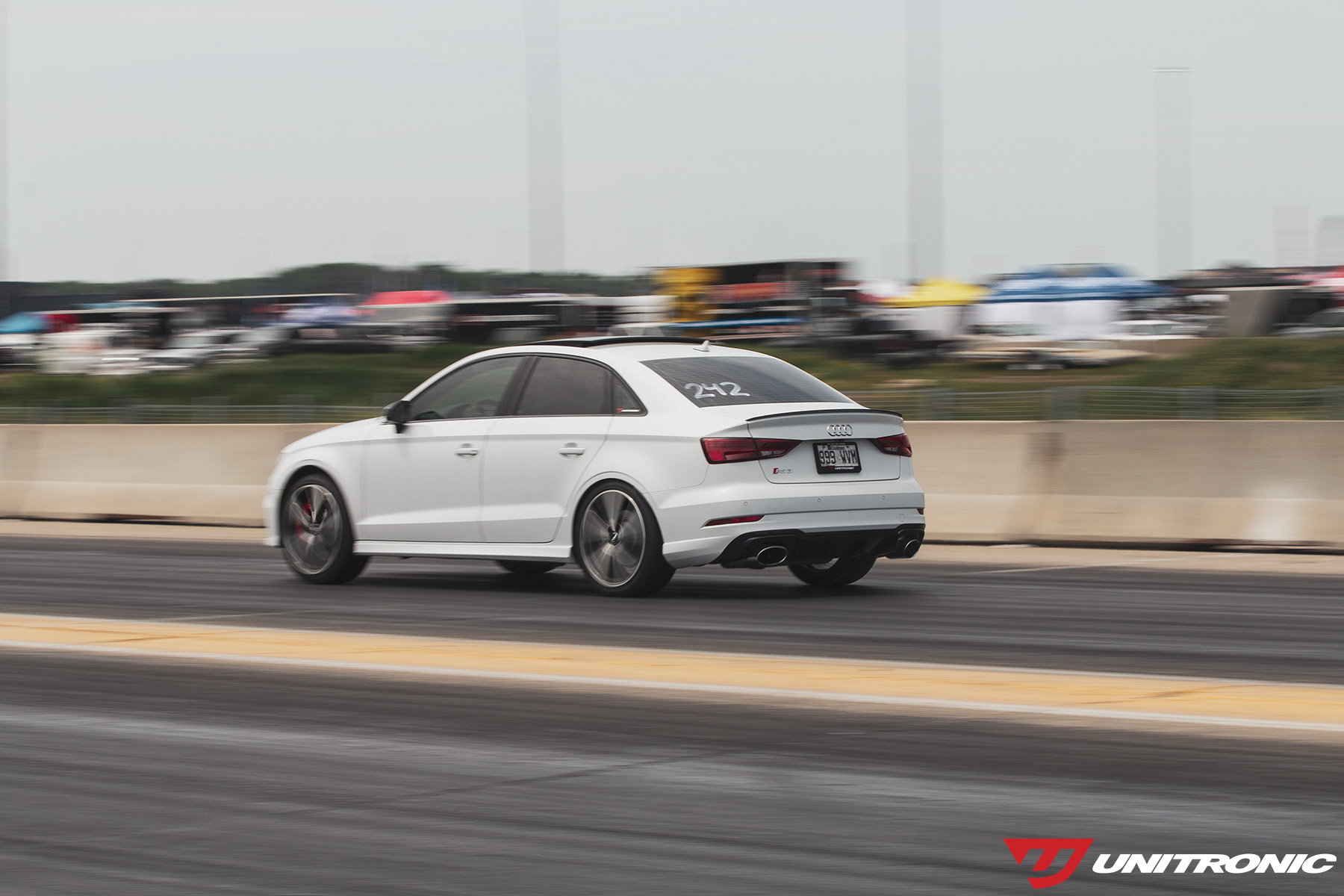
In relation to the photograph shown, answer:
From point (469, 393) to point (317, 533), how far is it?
5.10 ft

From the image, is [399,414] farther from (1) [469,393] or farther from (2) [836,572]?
(2) [836,572]

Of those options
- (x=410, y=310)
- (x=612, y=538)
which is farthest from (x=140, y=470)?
(x=410, y=310)

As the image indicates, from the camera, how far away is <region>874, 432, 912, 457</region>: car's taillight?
10953 mm

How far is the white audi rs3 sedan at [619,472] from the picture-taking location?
10359 millimetres

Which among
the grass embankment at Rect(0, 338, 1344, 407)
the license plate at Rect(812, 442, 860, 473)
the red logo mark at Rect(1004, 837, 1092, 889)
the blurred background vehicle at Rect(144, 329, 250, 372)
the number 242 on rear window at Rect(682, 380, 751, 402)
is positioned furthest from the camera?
the blurred background vehicle at Rect(144, 329, 250, 372)

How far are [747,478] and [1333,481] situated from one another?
208 inches

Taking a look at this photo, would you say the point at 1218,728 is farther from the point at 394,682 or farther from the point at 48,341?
the point at 48,341

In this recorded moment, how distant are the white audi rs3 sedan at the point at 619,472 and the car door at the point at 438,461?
0.04 ft

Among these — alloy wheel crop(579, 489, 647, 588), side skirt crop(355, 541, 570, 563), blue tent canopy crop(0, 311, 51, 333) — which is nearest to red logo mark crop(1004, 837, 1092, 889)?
alloy wheel crop(579, 489, 647, 588)

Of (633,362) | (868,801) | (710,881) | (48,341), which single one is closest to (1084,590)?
(633,362)

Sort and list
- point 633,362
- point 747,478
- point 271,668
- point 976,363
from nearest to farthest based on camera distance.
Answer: point 271,668 < point 747,478 < point 633,362 < point 976,363

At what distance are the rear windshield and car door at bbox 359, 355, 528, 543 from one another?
1.14m

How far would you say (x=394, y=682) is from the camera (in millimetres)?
7547

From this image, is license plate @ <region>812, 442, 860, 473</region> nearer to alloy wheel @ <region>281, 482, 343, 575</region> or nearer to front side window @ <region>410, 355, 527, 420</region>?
front side window @ <region>410, 355, 527, 420</region>
